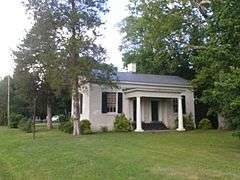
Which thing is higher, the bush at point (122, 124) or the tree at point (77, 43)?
the tree at point (77, 43)

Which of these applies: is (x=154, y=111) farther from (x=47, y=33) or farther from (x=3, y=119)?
(x=3, y=119)

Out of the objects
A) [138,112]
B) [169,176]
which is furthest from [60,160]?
[138,112]

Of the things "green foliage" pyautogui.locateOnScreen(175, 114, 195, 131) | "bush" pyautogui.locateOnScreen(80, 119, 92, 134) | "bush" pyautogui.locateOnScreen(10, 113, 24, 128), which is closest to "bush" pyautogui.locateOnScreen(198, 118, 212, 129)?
"green foliage" pyautogui.locateOnScreen(175, 114, 195, 131)

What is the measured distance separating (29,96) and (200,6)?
65.8 feet

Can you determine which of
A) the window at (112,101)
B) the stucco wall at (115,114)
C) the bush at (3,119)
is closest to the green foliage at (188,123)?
the stucco wall at (115,114)

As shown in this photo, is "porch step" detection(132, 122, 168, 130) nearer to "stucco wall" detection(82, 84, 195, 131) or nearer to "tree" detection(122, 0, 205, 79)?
"stucco wall" detection(82, 84, 195, 131)

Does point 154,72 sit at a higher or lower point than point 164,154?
higher

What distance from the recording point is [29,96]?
40781 mm

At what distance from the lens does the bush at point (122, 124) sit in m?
33.8

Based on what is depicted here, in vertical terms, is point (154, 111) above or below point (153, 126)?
above

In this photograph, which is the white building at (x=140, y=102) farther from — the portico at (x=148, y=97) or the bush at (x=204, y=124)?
the bush at (x=204, y=124)

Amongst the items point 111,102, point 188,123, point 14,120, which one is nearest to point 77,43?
point 111,102

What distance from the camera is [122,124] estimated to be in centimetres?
3391

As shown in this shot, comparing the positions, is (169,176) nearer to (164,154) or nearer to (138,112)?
(164,154)
